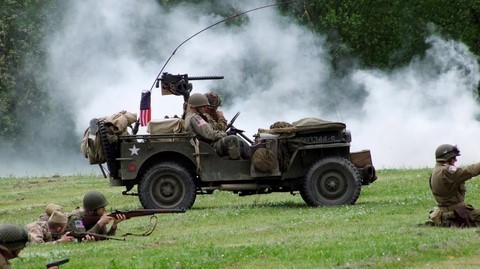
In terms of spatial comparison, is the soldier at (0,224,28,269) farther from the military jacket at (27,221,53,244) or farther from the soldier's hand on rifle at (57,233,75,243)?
the military jacket at (27,221,53,244)

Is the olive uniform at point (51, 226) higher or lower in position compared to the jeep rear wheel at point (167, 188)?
lower

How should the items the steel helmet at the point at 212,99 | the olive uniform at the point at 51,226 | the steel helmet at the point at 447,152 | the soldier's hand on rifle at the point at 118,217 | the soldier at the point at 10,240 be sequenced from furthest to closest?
the steel helmet at the point at 212,99 < the olive uniform at the point at 51,226 < the soldier's hand on rifle at the point at 118,217 < the steel helmet at the point at 447,152 < the soldier at the point at 10,240

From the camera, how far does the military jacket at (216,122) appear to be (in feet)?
79.5

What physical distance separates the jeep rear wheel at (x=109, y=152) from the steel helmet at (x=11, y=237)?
995cm

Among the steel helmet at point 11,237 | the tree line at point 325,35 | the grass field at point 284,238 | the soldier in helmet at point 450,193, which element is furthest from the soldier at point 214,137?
the tree line at point 325,35

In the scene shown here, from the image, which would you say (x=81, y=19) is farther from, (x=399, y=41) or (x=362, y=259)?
(x=362, y=259)

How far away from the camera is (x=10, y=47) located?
A: 167ft

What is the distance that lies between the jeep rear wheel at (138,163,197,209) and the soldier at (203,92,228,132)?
0.99 m

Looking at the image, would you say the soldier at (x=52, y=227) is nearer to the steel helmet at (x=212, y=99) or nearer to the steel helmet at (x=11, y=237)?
the steel helmet at (x=212, y=99)

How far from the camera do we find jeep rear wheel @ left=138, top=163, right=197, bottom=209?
2402 centimetres

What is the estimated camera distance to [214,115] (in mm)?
24453

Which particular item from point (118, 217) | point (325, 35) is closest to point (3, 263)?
point (118, 217)

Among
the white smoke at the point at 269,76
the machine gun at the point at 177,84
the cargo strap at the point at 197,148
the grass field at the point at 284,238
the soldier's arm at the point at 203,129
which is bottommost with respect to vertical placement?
the grass field at the point at 284,238

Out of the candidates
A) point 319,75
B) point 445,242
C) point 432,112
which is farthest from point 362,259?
point 319,75
